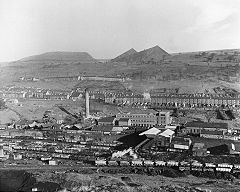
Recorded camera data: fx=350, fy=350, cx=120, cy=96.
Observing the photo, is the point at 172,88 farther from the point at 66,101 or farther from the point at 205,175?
the point at 205,175

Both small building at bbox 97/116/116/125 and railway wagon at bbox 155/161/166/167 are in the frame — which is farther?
small building at bbox 97/116/116/125

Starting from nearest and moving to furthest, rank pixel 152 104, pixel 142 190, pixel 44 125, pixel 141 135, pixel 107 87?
pixel 142 190 < pixel 141 135 < pixel 44 125 < pixel 152 104 < pixel 107 87

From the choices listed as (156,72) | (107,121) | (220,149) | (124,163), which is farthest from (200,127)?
(156,72)

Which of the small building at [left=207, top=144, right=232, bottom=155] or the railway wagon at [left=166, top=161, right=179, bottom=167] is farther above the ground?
the small building at [left=207, top=144, right=232, bottom=155]

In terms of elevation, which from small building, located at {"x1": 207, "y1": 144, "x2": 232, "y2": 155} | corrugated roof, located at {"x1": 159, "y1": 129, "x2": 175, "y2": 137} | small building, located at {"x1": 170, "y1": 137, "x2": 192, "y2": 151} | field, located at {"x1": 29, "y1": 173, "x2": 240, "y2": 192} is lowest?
field, located at {"x1": 29, "y1": 173, "x2": 240, "y2": 192}

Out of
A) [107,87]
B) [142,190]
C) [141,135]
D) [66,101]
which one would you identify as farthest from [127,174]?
[107,87]

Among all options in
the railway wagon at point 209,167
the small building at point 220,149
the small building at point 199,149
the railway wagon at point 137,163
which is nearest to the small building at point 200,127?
the small building at point 199,149

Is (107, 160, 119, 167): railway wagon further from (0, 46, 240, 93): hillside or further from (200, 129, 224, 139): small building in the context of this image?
(0, 46, 240, 93): hillside

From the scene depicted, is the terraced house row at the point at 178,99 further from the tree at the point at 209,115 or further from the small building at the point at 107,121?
the small building at the point at 107,121

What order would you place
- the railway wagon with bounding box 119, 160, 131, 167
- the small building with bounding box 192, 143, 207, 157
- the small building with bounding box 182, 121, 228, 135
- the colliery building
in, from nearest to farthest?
1. the railway wagon with bounding box 119, 160, 131, 167
2. the small building with bounding box 192, 143, 207, 157
3. the small building with bounding box 182, 121, 228, 135
4. the colliery building

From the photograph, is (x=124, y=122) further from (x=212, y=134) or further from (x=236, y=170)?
(x=236, y=170)

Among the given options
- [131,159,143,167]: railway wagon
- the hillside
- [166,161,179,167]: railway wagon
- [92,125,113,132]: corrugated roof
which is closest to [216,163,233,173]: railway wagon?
[166,161,179,167]: railway wagon
